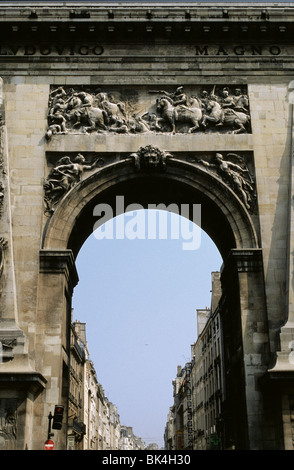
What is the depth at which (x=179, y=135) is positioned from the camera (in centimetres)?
2194

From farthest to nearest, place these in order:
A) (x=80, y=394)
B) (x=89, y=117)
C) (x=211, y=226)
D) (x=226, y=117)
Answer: (x=80, y=394)
(x=211, y=226)
(x=226, y=117)
(x=89, y=117)

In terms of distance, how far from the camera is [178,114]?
22156 mm

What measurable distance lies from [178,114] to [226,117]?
1.79 metres

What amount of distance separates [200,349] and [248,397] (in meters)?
42.7

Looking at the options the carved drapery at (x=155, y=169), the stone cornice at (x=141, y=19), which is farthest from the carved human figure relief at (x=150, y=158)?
the stone cornice at (x=141, y=19)

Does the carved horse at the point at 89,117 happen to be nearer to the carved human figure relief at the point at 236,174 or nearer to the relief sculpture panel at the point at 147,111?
the relief sculpture panel at the point at 147,111

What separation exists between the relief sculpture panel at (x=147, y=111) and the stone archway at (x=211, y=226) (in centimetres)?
147

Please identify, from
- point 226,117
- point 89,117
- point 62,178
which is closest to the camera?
point 62,178

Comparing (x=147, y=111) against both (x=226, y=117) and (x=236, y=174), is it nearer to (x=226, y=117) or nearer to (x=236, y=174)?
(x=226, y=117)

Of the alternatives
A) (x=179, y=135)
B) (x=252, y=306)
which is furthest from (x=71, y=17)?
(x=252, y=306)

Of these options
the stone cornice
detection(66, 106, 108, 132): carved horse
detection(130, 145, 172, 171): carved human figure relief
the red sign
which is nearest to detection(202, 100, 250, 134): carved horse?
detection(130, 145, 172, 171): carved human figure relief

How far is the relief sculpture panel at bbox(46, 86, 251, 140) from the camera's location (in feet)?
72.4

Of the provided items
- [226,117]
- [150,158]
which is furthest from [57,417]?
[226,117]

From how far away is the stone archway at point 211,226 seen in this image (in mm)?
19172
